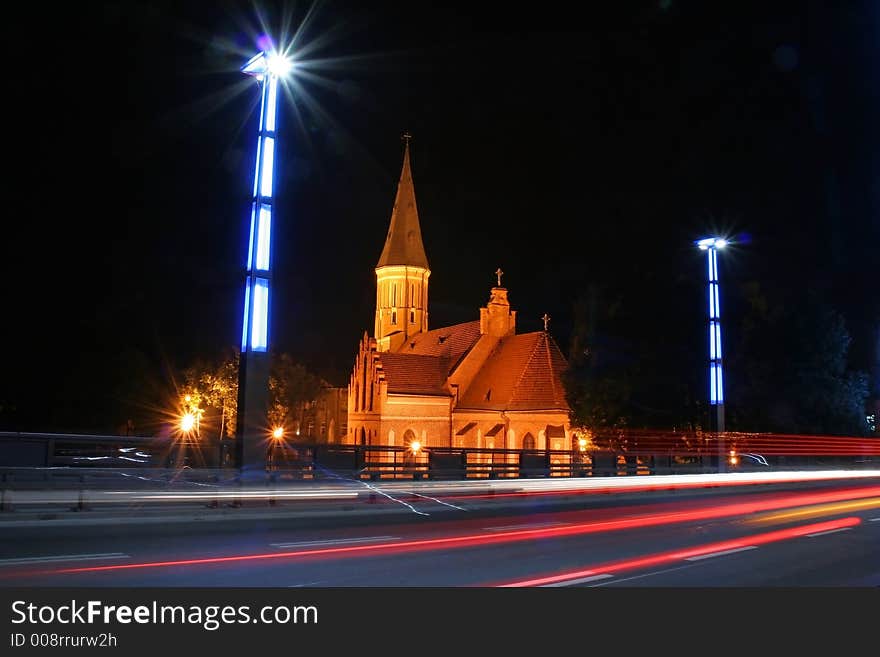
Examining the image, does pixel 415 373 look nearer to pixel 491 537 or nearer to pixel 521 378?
pixel 521 378

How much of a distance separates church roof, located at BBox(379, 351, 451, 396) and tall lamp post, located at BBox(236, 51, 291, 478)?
4514 cm

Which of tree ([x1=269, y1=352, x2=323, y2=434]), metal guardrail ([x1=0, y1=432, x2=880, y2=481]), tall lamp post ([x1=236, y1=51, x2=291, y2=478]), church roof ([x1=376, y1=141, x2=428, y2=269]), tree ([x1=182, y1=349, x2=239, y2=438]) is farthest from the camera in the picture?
church roof ([x1=376, y1=141, x2=428, y2=269])

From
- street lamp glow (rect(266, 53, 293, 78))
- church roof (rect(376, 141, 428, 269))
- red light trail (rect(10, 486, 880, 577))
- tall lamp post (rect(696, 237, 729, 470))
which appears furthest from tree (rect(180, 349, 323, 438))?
red light trail (rect(10, 486, 880, 577))

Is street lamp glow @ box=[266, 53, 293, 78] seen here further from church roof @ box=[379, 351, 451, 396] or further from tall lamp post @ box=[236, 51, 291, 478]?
church roof @ box=[379, 351, 451, 396]

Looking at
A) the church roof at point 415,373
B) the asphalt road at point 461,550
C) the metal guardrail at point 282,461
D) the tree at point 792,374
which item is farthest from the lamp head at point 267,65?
the church roof at point 415,373

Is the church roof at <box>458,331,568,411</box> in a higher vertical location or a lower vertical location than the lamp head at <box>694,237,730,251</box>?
lower

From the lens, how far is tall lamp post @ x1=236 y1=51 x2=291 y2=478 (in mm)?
17297

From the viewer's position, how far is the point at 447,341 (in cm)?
7262

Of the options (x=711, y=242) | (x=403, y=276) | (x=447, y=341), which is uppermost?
(x=403, y=276)

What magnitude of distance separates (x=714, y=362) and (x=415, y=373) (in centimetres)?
3706

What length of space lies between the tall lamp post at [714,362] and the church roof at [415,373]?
34193 millimetres

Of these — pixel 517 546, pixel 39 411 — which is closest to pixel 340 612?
pixel 517 546

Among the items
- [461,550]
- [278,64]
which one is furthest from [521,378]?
[461,550]

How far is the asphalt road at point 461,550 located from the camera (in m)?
9.36
